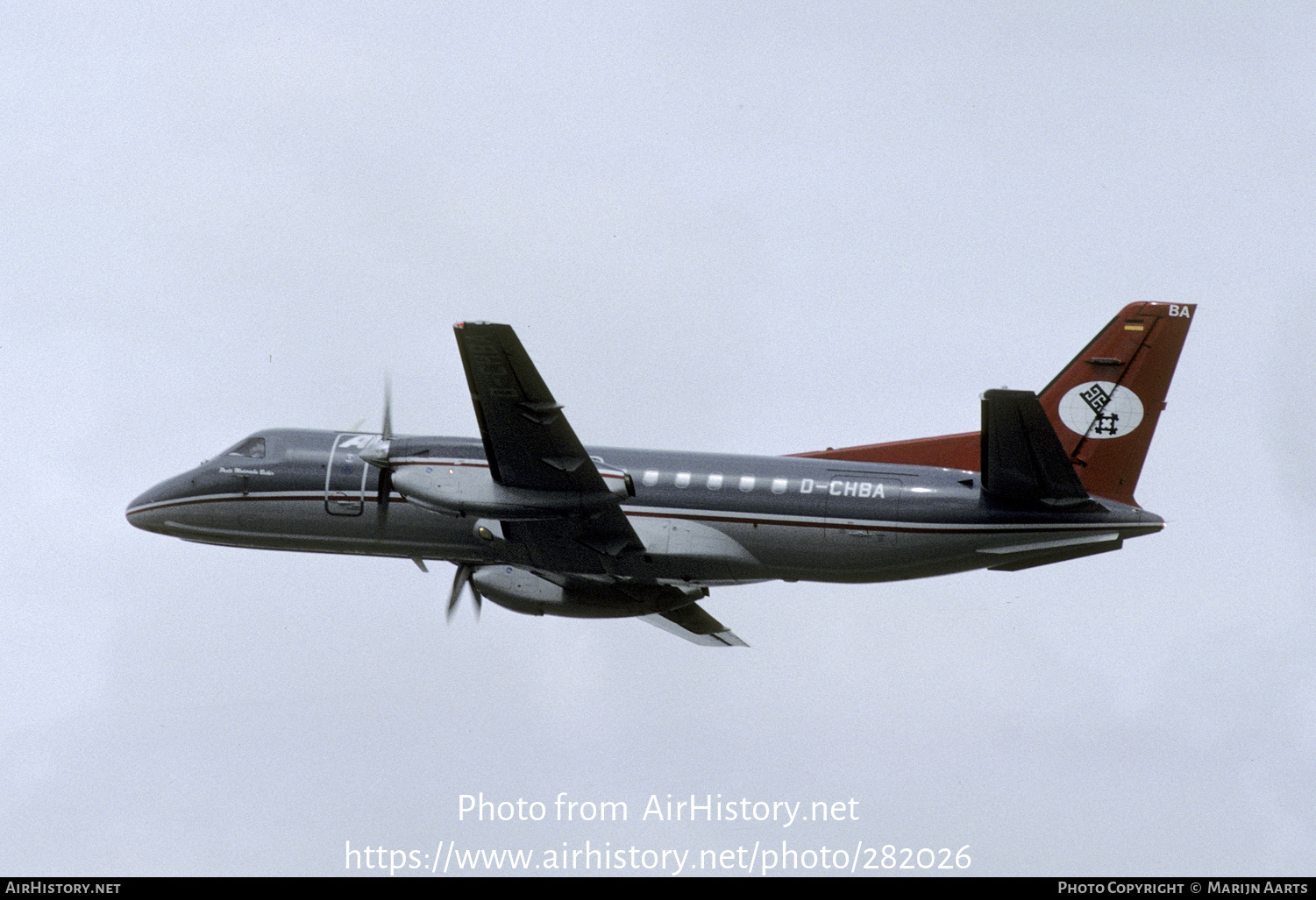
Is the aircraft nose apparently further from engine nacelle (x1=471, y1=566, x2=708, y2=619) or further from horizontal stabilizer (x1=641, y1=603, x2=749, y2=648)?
horizontal stabilizer (x1=641, y1=603, x2=749, y2=648)

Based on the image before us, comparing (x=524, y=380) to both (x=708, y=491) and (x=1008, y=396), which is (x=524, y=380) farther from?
(x=1008, y=396)

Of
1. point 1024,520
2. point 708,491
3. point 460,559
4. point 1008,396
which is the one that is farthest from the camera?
point 460,559

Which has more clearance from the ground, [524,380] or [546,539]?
[524,380]

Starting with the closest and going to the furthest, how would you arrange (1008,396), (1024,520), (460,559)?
(1008,396)
(1024,520)
(460,559)

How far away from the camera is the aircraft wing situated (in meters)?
30.6

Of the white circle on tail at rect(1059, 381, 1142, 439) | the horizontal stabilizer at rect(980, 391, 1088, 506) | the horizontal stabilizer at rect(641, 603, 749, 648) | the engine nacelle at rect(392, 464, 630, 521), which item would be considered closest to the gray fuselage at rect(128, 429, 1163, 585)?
the engine nacelle at rect(392, 464, 630, 521)

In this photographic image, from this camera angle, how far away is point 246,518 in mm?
37062

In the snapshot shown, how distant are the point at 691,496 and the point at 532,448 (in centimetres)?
379

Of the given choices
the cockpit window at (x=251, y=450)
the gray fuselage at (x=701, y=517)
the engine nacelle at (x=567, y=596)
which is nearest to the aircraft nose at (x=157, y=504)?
the gray fuselage at (x=701, y=517)

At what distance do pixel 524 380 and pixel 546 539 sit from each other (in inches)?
167

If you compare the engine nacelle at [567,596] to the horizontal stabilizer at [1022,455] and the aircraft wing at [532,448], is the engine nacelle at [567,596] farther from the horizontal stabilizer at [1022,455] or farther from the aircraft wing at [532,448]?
the horizontal stabilizer at [1022,455]
